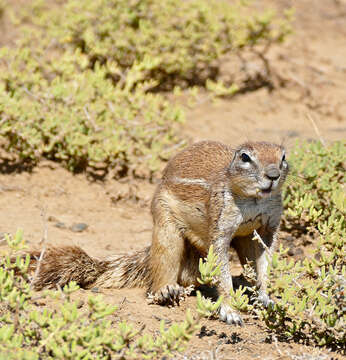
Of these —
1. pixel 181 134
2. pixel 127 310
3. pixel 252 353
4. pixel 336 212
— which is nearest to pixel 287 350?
pixel 252 353

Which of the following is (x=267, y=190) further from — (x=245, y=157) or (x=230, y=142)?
(x=230, y=142)

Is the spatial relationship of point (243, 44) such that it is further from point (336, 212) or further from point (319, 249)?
point (319, 249)

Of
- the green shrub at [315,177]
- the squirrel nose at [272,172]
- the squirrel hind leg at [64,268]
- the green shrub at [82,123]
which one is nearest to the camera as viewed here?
the squirrel nose at [272,172]

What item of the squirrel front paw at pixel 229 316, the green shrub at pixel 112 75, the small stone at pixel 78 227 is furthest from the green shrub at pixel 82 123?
the squirrel front paw at pixel 229 316

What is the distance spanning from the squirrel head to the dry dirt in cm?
89

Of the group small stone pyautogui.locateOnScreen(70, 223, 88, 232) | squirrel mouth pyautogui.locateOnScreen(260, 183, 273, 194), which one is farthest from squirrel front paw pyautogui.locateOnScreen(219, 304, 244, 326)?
small stone pyautogui.locateOnScreen(70, 223, 88, 232)

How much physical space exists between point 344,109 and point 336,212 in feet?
12.1

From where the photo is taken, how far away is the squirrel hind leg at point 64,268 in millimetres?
4410

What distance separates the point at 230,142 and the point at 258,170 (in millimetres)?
3292

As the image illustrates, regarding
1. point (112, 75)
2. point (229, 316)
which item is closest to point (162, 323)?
point (229, 316)

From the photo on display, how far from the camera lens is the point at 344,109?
8.38 meters

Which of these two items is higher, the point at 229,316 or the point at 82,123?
the point at 82,123

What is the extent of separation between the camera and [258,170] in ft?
13.2

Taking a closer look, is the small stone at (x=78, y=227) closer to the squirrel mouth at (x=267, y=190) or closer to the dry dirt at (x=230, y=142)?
the dry dirt at (x=230, y=142)
